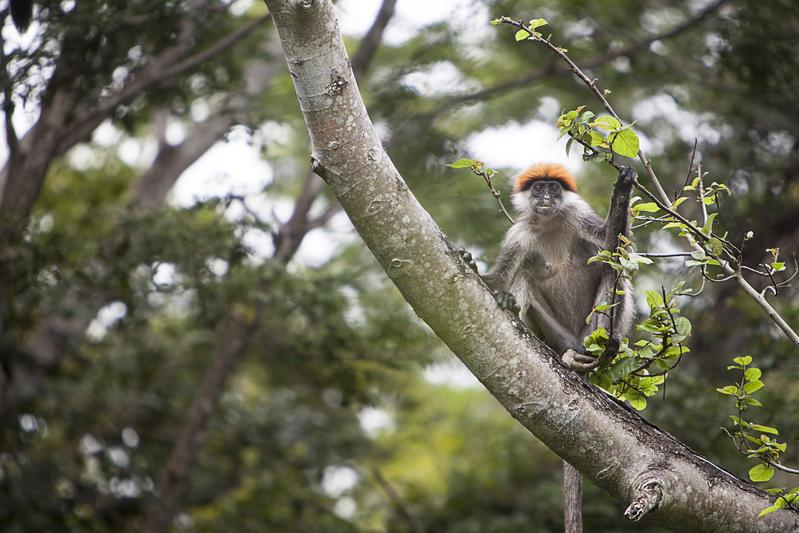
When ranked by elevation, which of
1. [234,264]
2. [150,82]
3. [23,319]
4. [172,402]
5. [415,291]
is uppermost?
[415,291]

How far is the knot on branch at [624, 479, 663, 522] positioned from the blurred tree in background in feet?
8.20

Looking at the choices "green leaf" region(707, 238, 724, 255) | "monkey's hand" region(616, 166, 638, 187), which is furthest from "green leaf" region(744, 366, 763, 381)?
"monkey's hand" region(616, 166, 638, 187)

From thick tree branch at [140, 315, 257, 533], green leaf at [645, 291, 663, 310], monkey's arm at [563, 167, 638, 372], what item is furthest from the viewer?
thick tree branch at [140, 315, 257, 533]

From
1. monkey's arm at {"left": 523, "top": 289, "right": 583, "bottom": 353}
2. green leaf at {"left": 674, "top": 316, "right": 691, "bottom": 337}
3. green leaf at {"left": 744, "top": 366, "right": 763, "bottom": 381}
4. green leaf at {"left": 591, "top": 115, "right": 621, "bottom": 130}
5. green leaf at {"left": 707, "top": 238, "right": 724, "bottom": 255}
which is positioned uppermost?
green leaf at {"left": 591, "top": 115, "right": 621, "bottom": 130}

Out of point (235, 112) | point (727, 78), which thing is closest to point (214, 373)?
point (235, 112)

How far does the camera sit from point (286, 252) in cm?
843

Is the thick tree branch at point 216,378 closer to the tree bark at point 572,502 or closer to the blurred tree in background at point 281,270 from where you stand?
the blurred tree in background at point 281,270

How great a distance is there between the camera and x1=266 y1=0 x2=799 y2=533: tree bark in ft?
11.1

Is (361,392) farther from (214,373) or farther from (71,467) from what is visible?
(71,467)

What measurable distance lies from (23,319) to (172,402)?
229 cm

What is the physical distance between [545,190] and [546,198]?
8 cm

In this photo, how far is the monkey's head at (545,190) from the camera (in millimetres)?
5820

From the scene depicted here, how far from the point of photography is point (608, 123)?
348 cm

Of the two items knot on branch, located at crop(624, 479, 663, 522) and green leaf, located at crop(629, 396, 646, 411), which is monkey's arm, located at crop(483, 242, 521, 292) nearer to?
green leaf, located at crop(629, 396, 646, 411)
